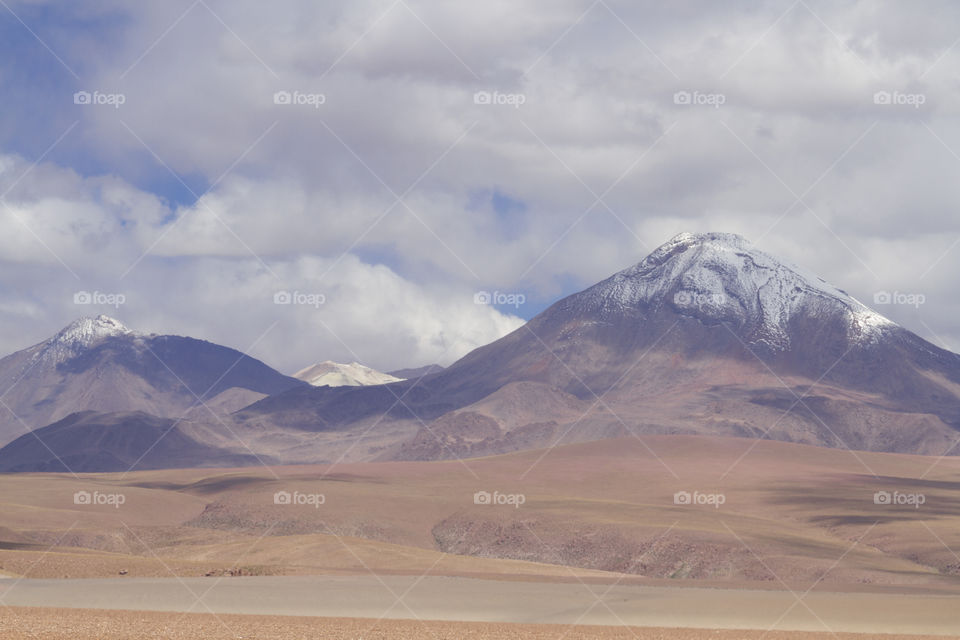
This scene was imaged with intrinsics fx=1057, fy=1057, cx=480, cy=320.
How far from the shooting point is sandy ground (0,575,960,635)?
37000mm

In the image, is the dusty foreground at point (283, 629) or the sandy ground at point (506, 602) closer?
the dusty foreground at point (283, 629)

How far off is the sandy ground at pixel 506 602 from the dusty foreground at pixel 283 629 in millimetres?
1963

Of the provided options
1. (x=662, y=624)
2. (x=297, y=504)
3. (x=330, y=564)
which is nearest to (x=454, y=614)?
(x=662, y=624)

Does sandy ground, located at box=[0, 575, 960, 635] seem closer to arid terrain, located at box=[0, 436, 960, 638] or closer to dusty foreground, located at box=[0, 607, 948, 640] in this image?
arid terrain, located at box=[0, 436, 960, 638]

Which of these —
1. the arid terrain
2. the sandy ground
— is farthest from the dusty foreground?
the sandy ground

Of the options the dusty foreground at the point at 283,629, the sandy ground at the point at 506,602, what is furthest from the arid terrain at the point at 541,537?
the dusty foreground at the point at 283,629

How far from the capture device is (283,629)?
31453mm

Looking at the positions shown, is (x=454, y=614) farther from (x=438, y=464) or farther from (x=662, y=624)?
Answer: (x=438, y=464)

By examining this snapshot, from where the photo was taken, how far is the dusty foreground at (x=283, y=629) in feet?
97.2

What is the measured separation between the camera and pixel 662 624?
36312 millimetres

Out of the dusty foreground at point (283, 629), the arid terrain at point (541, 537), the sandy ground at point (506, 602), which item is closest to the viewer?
the dusty foreground at point (283, 629)

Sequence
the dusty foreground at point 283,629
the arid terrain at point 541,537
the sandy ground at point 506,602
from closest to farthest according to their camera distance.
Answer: the dusty foreground at point 283,629 < the sandy ground at point 506,602 < the arid terrain at point 541,537

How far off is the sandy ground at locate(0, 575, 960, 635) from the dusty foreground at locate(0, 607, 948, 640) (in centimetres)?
196

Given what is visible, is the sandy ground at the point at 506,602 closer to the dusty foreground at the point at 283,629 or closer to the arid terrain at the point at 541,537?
the arid terrain at the point at 541,537
